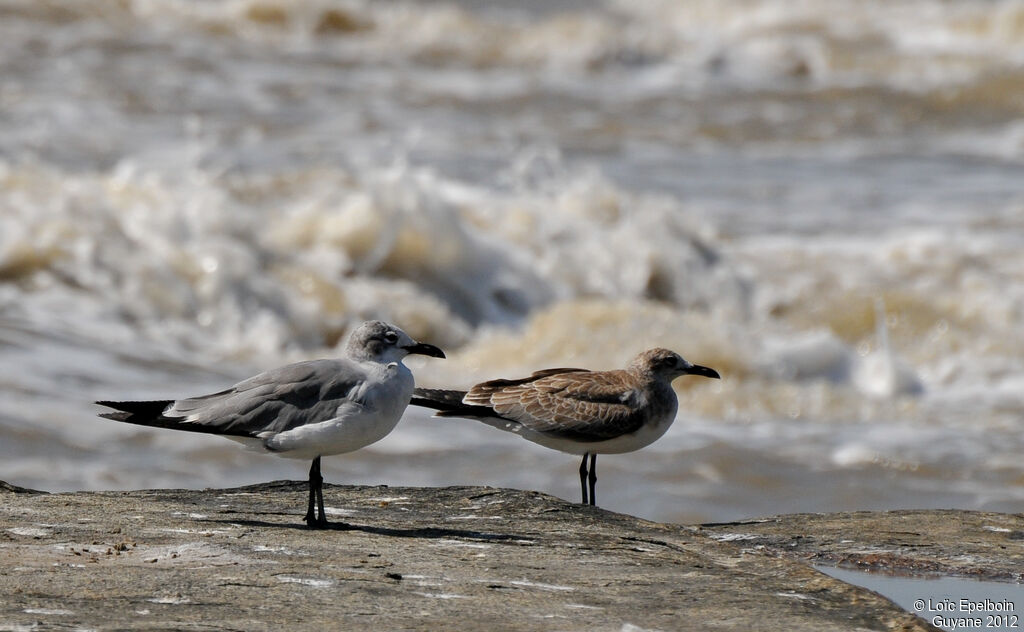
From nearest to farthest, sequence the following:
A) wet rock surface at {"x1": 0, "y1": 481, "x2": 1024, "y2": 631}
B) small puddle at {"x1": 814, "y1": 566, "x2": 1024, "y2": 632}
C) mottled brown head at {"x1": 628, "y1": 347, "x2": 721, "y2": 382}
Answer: wet rock surface at {"x1": 0, "y1": 481, "x2": 1024, "y2": 631}
small puddle at {"x1": 814, "y1": 566, "x2": 1024, "y2": 632}
mottled brown head at {"x1": 628, "y1": 347, "x2": 721, "y2": 382}

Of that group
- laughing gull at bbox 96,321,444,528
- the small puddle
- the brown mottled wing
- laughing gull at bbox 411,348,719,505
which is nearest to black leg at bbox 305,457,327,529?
laughing gull at bbox 96,321,444,528

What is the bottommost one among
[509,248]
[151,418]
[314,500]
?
[314,500]

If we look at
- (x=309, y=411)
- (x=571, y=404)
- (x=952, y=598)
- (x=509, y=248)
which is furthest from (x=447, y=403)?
(x=509, y=248)

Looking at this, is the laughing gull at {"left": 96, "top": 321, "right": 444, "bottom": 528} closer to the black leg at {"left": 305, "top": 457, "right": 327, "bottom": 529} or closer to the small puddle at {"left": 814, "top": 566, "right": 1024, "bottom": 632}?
the black leg at {"left": 305, "top": 457, "right": 327, "bottom": 529}

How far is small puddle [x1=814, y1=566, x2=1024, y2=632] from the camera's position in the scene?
14.9ft

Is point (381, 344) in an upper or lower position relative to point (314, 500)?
upper

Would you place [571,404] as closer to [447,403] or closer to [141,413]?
[447,403]

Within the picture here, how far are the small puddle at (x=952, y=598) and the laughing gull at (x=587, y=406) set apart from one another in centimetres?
108

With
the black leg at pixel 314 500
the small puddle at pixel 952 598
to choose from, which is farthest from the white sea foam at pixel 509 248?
the black leg at pixel 314 500

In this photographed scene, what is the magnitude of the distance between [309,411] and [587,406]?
145cm

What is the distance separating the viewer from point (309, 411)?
490 centimetres

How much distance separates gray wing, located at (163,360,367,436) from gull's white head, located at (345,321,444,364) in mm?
94

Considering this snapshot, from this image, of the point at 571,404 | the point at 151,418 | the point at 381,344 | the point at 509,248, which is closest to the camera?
the point at 151,418

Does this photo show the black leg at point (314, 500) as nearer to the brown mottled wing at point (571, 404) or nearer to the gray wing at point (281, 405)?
the gray wing at point (281, 405)
